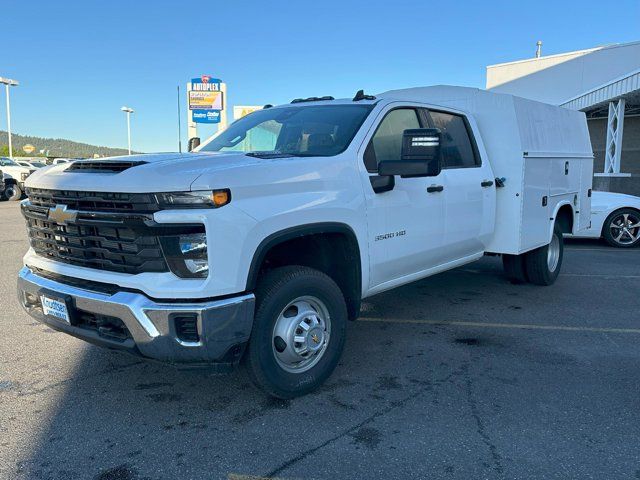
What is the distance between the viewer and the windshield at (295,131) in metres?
4.16

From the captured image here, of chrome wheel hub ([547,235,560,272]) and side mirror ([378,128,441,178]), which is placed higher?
side mirror ([378,128,441,178])

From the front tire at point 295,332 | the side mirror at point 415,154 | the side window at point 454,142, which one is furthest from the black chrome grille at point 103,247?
the side window at point 454,142

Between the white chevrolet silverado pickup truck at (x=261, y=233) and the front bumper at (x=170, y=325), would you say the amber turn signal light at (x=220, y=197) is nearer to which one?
the white chevrolet silverado pickup truck at (x=261, y=233)

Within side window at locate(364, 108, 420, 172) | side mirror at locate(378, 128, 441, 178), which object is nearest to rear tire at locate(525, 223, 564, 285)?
side window at locate(364, 108, 420, 172)

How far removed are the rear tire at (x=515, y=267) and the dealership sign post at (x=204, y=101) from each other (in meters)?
21.9

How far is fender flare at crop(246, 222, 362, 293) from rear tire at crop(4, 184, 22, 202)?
22.5 meters

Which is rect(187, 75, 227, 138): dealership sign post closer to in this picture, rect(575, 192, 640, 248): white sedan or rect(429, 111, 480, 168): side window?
rect(575, 192, 640, 248): white sedan

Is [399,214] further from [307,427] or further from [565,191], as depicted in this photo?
[565,191]

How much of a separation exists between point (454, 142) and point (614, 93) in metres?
14.5

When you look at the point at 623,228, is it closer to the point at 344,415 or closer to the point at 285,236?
the point at 344,415

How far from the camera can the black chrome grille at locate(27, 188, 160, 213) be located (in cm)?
297

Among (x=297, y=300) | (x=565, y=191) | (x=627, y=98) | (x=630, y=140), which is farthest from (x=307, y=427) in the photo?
(x=630, y=140)

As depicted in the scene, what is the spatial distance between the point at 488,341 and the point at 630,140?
77.1 feet

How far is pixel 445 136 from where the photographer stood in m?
5.20
